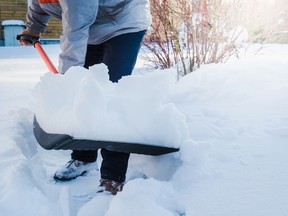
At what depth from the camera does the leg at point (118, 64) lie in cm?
167

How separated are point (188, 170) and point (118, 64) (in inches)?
25.0

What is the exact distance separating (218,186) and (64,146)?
27.8 inches

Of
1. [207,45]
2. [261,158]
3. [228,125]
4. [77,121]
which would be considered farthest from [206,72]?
[77,121]

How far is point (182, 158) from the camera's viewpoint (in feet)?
5.70

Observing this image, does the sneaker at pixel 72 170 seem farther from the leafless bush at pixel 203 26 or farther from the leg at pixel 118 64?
the leafless bush at pixel 203 26

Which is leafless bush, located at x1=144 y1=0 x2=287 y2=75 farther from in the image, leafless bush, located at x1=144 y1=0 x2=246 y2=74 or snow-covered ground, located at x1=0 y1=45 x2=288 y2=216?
snow-covered ground, located at x1=0 y1=45 x2=288 y2=216

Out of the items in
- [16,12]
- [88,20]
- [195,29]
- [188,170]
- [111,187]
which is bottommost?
[16,12]

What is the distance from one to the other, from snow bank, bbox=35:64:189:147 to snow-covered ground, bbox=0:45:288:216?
0.5 inches

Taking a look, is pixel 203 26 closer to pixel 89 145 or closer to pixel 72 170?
pixel 72 170

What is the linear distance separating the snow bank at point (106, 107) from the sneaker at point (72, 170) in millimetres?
506

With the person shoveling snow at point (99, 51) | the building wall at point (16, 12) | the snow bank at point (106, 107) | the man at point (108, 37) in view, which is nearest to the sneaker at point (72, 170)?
the person shoveling snow at point (99, 51)

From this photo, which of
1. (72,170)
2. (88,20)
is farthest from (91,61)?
(72,170)

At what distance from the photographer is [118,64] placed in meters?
1.75

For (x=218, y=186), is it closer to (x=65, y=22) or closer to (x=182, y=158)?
(x=182, y=158)
